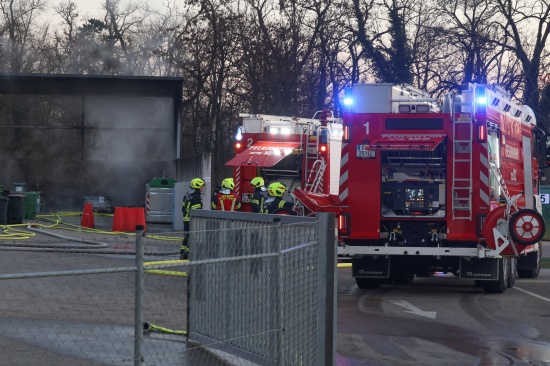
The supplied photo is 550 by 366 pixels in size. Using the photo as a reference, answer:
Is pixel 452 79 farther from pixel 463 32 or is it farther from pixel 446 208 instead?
pixel 446 208

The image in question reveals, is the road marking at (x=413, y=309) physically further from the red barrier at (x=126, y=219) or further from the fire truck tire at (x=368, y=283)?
the red barrier at (x=126, y=219)

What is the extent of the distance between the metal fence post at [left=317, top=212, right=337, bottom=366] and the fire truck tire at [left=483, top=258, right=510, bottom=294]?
8416mm

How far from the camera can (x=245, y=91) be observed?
4741cm

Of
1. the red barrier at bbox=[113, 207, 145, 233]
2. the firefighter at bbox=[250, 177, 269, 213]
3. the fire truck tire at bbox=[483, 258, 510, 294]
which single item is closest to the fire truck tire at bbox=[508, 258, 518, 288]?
the fire truck tire at bbox=[483, 258, 510, 294]

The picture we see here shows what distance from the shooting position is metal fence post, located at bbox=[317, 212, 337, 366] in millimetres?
7582

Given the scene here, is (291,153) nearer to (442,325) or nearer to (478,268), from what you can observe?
(478,268)

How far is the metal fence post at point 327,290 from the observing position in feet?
24.9

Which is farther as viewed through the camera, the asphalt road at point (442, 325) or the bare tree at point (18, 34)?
the bare tree at point (18, 34)

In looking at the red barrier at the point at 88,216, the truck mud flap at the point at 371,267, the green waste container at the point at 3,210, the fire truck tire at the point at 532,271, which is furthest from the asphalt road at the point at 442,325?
the green waste container at the point at 3,210

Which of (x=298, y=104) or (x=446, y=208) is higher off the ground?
(x=298, y=104)

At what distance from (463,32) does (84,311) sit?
3460 cm

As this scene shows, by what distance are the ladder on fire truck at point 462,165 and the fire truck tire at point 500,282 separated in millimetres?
1095

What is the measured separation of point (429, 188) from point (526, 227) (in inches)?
63.7

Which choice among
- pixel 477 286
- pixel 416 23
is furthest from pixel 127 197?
pixel 477 286
